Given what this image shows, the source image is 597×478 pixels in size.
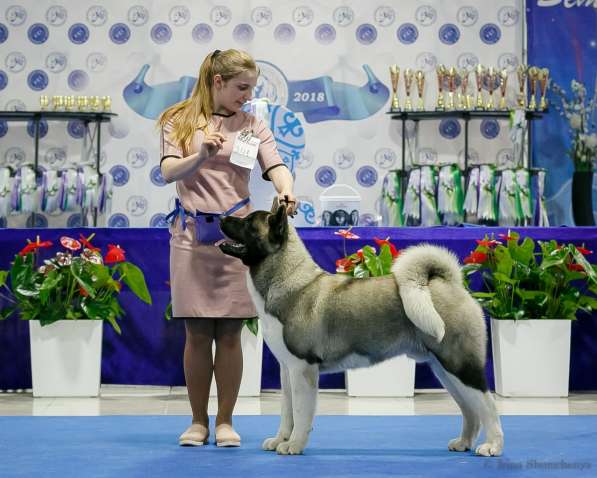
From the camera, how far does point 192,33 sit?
28.5 ft

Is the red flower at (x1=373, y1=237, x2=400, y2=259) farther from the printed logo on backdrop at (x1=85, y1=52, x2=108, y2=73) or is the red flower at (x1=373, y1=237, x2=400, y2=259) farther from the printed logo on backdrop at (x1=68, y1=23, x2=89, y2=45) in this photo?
the printed logo on backdrop at (x1=68, y1=23, x2=89, y2=45)

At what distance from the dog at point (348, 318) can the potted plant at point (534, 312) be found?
191 cm

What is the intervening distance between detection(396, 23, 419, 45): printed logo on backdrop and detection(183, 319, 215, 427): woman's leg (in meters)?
5.28

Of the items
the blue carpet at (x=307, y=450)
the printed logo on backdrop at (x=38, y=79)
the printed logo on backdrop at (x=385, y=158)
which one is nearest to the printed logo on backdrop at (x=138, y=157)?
the printed logo on backdrop at (x=38, y=79)

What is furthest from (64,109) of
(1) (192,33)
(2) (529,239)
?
(2) (529,239)

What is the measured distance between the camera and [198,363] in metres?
3.95

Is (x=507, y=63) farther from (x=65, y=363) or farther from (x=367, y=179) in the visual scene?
(x=65, y=363)

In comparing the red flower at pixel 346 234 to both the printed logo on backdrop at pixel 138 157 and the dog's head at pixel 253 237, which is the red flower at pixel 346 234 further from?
the printed logo on backdrop at pixel 138 157

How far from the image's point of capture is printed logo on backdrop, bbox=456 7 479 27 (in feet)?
28.4

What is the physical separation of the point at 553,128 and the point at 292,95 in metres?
2.28

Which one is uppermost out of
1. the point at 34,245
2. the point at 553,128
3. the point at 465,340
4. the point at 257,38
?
the point at 257,38

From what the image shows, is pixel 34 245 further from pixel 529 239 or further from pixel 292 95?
pixel 292 95

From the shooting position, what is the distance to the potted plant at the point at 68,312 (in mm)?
5488

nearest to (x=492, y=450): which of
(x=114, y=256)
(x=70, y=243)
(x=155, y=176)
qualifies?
(x=114, y=256)
